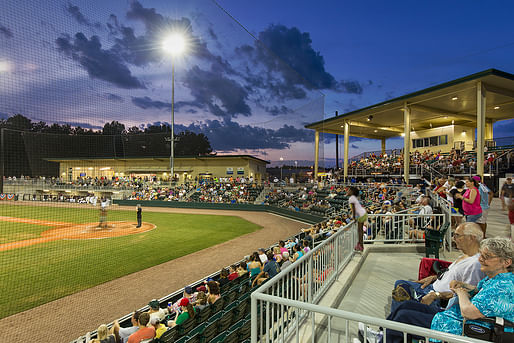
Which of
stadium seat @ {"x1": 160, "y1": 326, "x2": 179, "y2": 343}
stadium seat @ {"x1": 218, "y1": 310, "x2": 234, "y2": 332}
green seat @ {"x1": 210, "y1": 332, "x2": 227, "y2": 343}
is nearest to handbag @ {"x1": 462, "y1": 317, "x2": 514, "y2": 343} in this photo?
green seat @ {"x1": 210, "y1": 332, "x2": 227, "y2": 343}

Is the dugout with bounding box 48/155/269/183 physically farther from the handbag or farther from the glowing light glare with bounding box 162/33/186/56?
the handbag

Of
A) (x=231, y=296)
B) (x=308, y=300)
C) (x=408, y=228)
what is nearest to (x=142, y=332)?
(x=231, y=296)

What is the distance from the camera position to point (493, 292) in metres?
2.17

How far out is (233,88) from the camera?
28.2 metres

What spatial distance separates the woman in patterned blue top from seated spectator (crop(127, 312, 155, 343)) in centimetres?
473

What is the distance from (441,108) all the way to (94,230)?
3271cm

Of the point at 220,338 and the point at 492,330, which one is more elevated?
the point at 492,330

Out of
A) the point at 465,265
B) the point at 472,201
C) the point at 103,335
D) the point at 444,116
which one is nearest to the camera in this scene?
the point at 465,265

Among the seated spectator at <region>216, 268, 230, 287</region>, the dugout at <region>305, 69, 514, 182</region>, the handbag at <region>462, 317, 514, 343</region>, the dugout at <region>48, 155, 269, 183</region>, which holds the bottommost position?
the seated spectator at <region>216, 268, 230, 287</region>

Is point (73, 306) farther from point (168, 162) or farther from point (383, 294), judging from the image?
point (168, 162)

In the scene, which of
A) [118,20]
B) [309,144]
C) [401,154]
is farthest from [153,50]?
[401,154]

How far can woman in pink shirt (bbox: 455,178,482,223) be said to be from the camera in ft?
20.4

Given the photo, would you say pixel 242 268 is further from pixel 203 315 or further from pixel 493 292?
pixel 493 292

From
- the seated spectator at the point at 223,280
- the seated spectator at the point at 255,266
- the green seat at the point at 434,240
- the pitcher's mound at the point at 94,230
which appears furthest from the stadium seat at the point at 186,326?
the pitcher's mound at the point at 94,230
